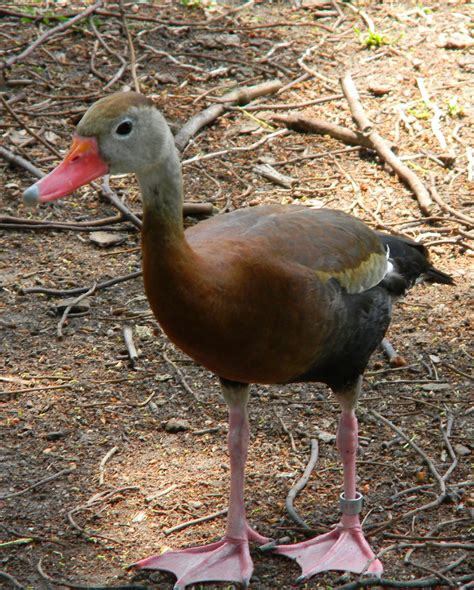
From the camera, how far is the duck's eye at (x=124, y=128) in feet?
9.96

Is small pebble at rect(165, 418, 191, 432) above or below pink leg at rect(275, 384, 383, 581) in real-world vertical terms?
below

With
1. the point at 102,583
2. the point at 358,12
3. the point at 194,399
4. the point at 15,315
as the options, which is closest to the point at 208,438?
the point at 194,399

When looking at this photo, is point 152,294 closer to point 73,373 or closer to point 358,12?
point 73,373

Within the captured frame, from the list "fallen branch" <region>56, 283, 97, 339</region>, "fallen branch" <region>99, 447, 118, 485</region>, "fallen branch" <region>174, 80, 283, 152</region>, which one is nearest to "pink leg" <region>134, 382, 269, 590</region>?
"fallen branch" <region>99, 447, 118, 485</region>

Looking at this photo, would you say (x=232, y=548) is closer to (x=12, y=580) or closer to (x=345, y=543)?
(x=345, y=543)

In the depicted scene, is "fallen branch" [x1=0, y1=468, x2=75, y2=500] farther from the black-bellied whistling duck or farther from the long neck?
the long neck

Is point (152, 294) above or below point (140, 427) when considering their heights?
above

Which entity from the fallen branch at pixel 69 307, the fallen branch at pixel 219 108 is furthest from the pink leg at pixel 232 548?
the fallen branch at pixel 219 108

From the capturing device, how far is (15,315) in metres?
5.27

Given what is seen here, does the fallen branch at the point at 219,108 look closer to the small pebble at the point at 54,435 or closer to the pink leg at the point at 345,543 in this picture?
the small pebble at the point at 54,435

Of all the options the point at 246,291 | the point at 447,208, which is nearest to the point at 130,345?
the point at 246,291

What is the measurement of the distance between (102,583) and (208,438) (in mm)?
1050

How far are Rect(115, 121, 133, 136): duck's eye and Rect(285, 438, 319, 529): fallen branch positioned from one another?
181 cm

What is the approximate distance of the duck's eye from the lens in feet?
9.96
